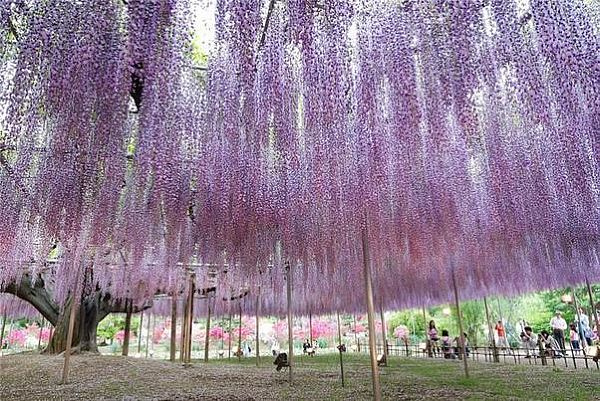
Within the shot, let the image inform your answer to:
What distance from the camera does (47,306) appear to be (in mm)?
11953

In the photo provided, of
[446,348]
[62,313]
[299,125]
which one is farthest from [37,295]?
[446,348]

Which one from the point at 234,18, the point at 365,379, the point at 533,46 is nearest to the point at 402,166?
the point at 533,46

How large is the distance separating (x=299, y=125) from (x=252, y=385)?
15.1 feet

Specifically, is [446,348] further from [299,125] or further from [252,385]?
[299,125]

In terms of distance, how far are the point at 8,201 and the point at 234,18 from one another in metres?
4.45

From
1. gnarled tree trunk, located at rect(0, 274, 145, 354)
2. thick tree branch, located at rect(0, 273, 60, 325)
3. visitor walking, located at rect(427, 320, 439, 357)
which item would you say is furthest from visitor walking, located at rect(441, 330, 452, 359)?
thick tree branch, located at rect(0, 273, 60, 325)

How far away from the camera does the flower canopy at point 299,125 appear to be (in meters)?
3.18

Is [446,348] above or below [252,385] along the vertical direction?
above

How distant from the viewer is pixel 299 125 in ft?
14.1

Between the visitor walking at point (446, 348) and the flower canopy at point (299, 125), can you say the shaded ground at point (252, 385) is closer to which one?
the flower canopy at point (299, 125)

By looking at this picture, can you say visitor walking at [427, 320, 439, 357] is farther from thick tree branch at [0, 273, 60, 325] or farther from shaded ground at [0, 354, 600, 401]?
thick tree branch at [0, 273, 60, 325]

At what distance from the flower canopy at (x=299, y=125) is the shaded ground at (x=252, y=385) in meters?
2.05

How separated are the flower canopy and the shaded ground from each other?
6.71 feet

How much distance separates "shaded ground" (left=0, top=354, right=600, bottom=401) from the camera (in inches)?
222
